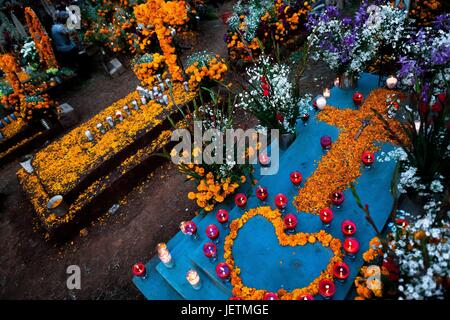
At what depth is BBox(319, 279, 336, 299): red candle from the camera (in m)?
4.14

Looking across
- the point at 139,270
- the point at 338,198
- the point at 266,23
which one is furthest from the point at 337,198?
the point at 266,23

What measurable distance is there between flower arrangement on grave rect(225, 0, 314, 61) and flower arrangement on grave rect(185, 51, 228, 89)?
1.24 m

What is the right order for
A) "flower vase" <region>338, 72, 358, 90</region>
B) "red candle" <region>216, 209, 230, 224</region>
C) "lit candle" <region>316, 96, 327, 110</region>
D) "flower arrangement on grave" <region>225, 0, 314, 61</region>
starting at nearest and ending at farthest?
"red candle" <region>216, 209, 230, 224</region>
"lit candle" <region>316, 96, 327, 110</region>
"flower vase" <region>338, 72, 358, 90</region>
"flower arrangement on grave" <region>225, 0, 314, 61</region>

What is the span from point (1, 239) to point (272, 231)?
21.1ft

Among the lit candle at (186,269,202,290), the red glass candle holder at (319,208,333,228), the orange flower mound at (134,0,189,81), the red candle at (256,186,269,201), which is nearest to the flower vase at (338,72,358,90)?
the red candle at (256,186,269,201)

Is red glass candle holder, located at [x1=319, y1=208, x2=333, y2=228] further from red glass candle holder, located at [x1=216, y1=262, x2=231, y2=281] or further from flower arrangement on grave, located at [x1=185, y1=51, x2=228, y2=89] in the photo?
flower arrangement on grave, located at [x1=185, y1=51, x2=228, y2=89]

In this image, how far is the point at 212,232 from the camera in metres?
5.18

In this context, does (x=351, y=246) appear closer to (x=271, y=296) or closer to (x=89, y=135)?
(x=271, y=296)

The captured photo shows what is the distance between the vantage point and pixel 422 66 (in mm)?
5277

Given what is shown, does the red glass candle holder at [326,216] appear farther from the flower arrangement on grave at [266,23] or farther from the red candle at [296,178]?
the flower arrangement on grave at [266,23]

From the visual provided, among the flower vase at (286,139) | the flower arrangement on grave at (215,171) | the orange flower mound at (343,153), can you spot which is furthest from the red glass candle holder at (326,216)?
the flower vase at (286,139)

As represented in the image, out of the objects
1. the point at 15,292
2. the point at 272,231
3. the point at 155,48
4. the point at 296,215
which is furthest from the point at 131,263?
the point at 155,48

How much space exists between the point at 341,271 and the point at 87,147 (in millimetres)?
6348

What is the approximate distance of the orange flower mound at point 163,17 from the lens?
307 inches
